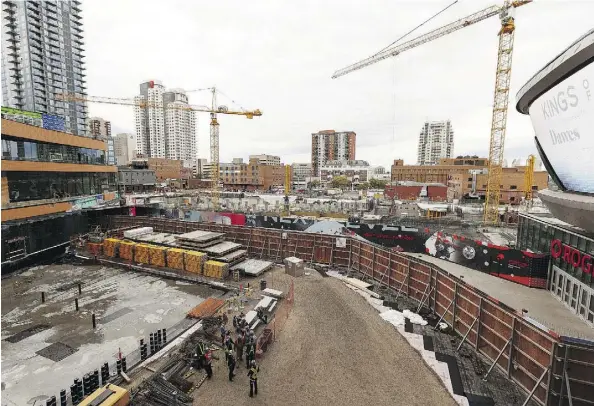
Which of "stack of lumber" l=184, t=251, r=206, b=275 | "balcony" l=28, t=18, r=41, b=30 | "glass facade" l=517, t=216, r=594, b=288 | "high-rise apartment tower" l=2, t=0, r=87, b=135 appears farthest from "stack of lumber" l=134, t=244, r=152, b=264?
"balcony" l=28, t=18, r=41, b=30

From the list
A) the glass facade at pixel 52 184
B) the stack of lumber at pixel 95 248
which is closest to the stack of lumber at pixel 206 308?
the stack of lumber at pixel 95 248

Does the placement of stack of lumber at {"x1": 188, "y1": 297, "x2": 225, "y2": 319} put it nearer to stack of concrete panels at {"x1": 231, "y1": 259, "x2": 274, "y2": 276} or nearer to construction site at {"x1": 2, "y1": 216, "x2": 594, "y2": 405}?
construction site at {"x1": 2, "y1": 216, "x2": 594, "y2": 405}

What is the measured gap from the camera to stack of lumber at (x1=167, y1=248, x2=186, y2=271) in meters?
23.1

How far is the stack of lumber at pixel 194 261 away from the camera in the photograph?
22406mm

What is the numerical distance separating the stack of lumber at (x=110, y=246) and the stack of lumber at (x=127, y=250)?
59 cm

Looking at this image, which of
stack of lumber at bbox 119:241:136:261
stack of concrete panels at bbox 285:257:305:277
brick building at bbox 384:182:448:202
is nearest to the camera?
stack of concrete panels at bbox 285:257:305:277

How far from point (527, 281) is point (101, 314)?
26986 millimetres

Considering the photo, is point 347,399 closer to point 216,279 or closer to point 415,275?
point 415,275

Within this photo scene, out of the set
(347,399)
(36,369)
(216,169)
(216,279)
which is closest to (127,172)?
(216,169)

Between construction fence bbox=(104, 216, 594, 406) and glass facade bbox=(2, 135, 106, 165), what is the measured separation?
817 inches

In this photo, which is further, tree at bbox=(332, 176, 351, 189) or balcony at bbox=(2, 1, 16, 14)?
tree at bbox=(332, 176, 351, 189)

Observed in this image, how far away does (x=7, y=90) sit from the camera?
97.4 metres

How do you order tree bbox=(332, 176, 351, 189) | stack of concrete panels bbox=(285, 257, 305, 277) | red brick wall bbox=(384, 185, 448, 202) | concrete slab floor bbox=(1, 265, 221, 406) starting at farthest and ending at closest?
tree bbox=(332, 176, 351, 189) < red brick wall bbox=(384, 185, 448, 202) < stack of concrete panels bbox=(285, 257, 305, 277) < concrete slab floor bbox=(1, 265, 221, 406)

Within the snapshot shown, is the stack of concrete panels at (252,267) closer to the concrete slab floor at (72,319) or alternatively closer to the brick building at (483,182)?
the concrete slab floor at (72,319)
